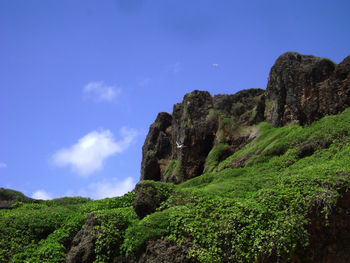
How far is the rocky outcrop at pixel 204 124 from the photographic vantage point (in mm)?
37344

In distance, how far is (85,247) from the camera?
16719mm

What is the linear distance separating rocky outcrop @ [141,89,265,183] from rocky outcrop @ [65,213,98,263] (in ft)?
67.1

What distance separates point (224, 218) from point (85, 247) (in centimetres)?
657

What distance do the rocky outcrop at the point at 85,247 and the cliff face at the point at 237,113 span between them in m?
14.4

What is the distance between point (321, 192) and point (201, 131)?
81.6 ft

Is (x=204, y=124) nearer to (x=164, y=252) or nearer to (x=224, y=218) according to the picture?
(x=224, y=218)

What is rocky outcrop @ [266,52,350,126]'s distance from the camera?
26891 mm

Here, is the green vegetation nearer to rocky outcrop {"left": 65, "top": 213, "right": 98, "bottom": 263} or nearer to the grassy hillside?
the grassy hillside

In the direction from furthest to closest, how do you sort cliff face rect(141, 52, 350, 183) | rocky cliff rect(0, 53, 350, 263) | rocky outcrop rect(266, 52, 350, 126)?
cliff face rect(141, 52, 350, 183), rocky outcrop rect(266, 52, 350, 126), rocky cliff rect(0, 53, 350, 263)

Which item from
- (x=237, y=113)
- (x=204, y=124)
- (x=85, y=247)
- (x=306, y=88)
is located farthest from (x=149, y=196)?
(x=237, y=113)

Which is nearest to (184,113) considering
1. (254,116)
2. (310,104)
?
(254,116)

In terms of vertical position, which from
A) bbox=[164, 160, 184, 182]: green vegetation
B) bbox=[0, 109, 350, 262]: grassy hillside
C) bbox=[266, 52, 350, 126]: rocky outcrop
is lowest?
bbox=[0, 109, 350, 262]: grassy hillside

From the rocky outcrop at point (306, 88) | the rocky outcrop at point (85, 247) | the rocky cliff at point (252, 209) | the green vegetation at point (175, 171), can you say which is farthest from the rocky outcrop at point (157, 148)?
the rocky outcrop at point (85, 247)

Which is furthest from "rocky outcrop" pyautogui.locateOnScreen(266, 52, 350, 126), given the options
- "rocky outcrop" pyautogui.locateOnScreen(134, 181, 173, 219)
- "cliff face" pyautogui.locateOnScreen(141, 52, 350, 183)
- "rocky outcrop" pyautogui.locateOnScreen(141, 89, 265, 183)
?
"rocky outcrop" pyautogui.locateOnScreen(134, 181, 173, 219)
